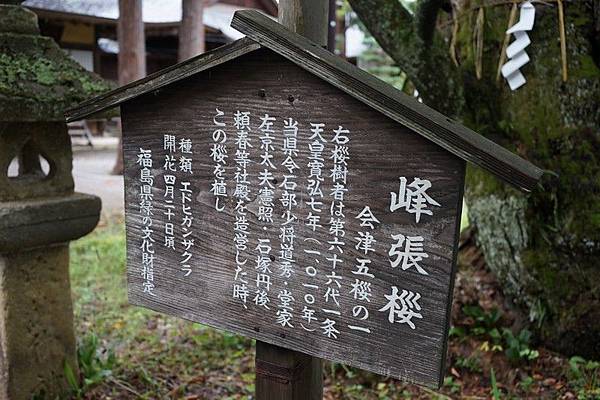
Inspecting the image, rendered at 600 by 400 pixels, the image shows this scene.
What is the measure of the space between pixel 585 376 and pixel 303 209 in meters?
2.49

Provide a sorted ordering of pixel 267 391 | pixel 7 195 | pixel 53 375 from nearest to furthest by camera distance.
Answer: pixel 267 391
pixel 7 195
pixel 53 375

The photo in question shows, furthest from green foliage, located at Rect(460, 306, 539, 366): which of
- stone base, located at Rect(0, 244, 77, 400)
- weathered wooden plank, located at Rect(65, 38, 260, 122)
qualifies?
weathered wooden plank, located at Rect(65, 38, 260, 122)

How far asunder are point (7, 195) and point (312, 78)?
6.50 ft

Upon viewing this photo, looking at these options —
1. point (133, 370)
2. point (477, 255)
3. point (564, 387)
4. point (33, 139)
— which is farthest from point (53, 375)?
point (477, 255)

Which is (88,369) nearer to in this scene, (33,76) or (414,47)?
(33,76)

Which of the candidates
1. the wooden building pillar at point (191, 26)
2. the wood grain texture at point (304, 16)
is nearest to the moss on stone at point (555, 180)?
the wood grain texture at point (304, 16)

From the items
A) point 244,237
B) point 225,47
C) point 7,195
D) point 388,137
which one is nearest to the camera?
point 388,137

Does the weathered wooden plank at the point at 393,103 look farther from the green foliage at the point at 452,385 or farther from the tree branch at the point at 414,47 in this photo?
the green foliage at the point at 452,385

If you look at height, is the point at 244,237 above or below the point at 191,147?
below

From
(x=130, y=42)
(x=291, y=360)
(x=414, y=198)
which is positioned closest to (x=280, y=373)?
(x=291, y=360)

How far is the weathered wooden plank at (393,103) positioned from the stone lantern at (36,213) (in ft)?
5.10

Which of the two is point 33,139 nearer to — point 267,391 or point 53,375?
point 53,375

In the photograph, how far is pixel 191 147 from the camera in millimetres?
1865

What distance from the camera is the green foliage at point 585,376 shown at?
9.96 ft
